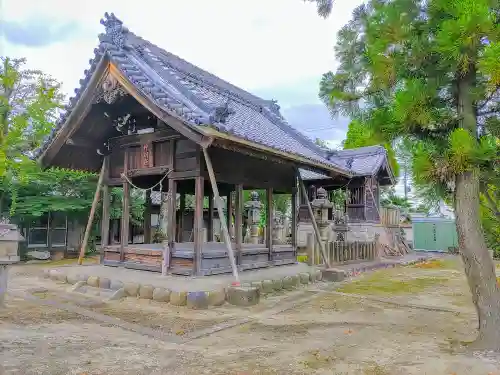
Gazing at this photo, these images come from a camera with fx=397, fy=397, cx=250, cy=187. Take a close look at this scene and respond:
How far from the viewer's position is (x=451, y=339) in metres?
5.39

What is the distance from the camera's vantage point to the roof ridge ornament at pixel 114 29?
9148 millimetres

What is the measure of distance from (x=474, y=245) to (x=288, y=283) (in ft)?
16.6

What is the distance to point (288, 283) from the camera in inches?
365

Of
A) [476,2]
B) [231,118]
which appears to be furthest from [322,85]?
[231,118]

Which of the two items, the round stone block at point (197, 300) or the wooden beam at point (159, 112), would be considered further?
the wooden beam at point (159, 112)

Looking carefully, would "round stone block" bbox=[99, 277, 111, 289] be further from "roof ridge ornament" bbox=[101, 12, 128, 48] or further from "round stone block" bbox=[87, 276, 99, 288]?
"roof ridge ornament" bbox=[101, 12, 128, 48]

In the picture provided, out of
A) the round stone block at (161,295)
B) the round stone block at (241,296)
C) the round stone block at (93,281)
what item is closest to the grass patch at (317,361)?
the round stone block at (241,296)

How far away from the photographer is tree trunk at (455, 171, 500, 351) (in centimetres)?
470

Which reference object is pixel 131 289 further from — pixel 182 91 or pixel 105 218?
pixel 182 91

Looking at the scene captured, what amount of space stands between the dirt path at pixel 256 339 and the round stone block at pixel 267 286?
48cm

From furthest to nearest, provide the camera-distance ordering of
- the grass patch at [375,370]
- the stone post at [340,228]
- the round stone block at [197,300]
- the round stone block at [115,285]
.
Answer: the stone post at [340,228] → the round stone block at [115,285] → the round stone block at [197,300] → the grass patch at [375,370]

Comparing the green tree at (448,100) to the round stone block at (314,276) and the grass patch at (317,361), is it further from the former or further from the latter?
the round stone block at (314,276)

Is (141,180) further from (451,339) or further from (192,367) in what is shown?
(451,339)

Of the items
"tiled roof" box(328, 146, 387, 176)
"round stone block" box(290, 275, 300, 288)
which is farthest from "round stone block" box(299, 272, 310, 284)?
"tiled roof" box(328, 146, 387, 176)
